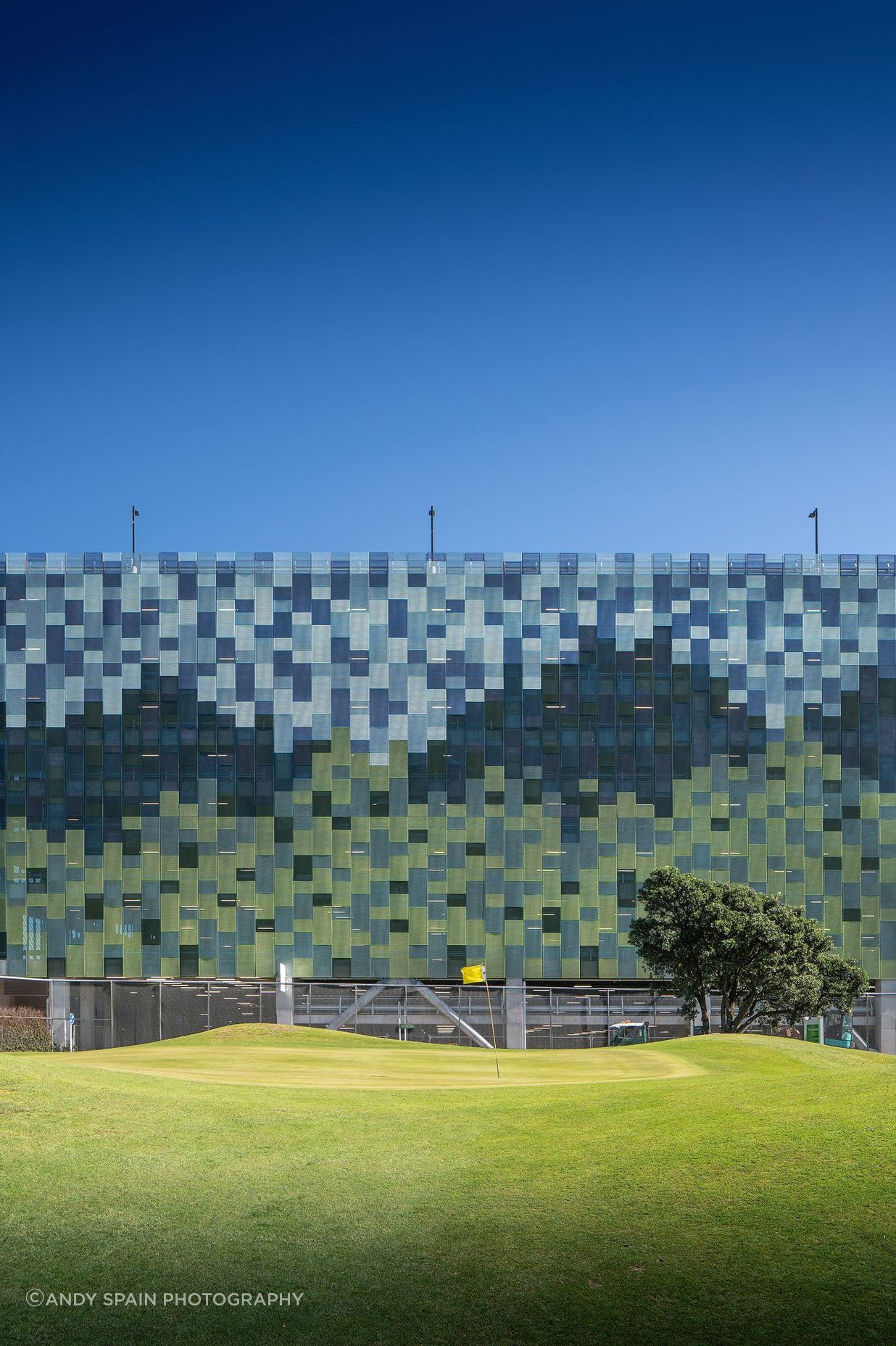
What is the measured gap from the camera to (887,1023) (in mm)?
86938

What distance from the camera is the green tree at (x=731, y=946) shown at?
61000 mm

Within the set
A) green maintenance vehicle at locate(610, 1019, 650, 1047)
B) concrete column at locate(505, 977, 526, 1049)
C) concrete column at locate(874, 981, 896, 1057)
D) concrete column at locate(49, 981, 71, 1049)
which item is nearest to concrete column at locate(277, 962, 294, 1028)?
concrete column at locate(49, 981, 71, 1049)

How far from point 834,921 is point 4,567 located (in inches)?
2754

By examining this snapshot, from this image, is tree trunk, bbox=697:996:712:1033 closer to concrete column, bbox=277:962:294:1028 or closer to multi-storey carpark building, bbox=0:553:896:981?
multi-storey carpark building, bbox=0:553:896:981

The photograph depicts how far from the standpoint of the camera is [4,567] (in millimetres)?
92875

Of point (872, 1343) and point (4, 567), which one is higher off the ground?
point (4, 567)


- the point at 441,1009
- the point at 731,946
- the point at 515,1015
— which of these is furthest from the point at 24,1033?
the point at 515,1015

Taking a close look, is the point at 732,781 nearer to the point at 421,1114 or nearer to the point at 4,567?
the point at 4,567

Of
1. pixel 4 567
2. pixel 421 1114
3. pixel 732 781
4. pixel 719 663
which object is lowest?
pixel 421 1114

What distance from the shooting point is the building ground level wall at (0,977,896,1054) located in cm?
8125

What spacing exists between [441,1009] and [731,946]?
29.4m

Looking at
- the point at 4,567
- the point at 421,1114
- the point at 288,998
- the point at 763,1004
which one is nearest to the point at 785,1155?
the point at 421,1114

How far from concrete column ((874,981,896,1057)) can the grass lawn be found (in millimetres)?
68444

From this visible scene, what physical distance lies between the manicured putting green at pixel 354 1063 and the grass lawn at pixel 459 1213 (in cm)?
783
